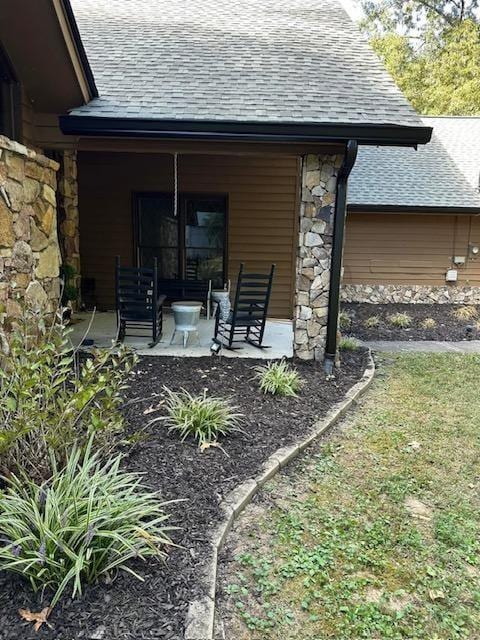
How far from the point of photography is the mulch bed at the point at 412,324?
7.94 m

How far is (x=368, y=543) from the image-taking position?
8.21 ft

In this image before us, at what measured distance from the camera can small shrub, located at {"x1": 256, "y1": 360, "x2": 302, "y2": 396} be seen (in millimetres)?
4383

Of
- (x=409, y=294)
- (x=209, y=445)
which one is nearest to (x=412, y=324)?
(x=409, y=294)

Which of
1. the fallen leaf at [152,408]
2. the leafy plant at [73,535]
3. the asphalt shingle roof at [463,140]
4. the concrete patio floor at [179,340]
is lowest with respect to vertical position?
the concrete patio floor at [179,340]

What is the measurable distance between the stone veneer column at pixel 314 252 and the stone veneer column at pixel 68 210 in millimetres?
3820

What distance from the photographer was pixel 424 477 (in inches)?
127

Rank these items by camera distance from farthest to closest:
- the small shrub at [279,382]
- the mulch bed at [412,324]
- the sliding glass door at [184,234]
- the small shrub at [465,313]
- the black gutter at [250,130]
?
1. the small shrub at [465,313]
2. the sliding glass door at [184,234]
3. the mulch bed at [412,324]
4. the black gutter at [250,130]
5. the small shrub at [279,382]

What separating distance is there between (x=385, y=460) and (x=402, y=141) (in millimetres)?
3189

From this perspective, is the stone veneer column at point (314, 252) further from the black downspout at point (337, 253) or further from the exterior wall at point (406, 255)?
the exterior wall at point (406, 255)

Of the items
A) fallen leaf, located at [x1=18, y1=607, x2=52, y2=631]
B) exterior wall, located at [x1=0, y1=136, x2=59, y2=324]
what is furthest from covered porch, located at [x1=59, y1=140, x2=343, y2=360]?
fallen leaf, located at [x1=18, y1=607, x2=52, y2=631]

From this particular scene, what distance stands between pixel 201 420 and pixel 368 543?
1.39 metres

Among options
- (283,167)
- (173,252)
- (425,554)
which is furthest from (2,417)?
(283,167)

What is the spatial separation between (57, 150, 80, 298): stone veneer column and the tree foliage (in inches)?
647

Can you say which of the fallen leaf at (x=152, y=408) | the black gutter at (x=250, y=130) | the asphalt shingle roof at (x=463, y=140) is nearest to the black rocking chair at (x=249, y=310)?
the black gutter at (x=250, y=130)
